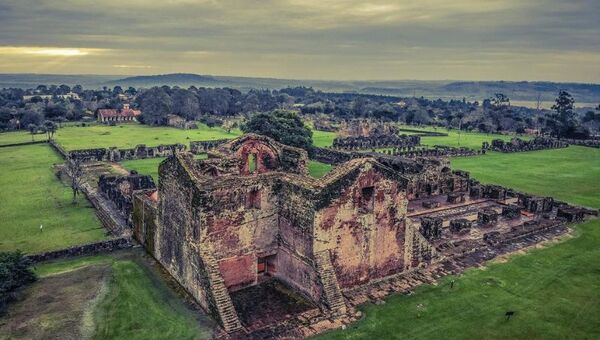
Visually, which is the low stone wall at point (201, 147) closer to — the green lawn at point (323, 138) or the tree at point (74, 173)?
the tree at point (74, 173)

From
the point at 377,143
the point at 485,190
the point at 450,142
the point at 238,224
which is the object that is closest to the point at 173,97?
the point at 377,143

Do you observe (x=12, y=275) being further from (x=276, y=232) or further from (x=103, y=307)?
(x=276, y=232)

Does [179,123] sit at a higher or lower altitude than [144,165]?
higher

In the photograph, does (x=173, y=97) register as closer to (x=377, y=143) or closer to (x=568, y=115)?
(x=377, y=143)

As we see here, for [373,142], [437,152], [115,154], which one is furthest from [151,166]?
[437,152]

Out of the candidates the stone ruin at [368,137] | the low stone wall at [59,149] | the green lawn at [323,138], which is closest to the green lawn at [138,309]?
the low stone wall at [59,149]

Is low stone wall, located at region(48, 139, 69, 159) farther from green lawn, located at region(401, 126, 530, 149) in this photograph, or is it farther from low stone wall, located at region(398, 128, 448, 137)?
low stone wall, located at region(398, 128, 448, 137)
